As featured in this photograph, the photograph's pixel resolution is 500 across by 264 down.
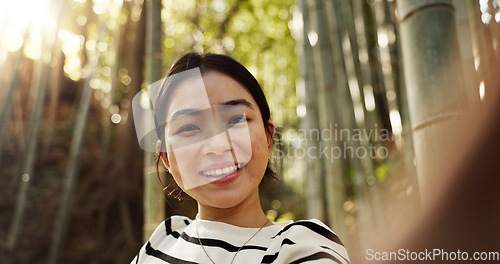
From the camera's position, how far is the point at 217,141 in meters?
0.57

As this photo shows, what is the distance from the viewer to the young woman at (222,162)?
57 centimetres

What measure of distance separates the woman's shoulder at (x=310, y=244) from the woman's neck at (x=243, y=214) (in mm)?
79

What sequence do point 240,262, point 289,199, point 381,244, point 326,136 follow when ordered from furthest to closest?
point 289,199, point 326,136, point 381,244, point 240,262

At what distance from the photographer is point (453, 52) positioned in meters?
0.60

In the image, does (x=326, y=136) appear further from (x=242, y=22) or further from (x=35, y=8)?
(x=242, y=22)

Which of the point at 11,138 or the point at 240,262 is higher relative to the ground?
the point at 11,138

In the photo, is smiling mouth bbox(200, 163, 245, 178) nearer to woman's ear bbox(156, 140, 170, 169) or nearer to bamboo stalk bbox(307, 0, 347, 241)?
woman's ear bbox(156, 140, 170, 169)

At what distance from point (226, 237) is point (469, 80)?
44 cm

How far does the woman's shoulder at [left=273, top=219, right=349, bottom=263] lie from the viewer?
50cm

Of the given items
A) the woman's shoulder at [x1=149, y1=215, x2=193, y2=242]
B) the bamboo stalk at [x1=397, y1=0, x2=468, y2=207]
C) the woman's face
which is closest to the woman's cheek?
the woman's face

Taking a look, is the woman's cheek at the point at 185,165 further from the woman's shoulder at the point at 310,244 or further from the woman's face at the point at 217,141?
Result: the woman's shoulder at the point at 310,244

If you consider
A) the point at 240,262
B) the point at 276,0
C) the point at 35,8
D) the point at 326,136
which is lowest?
the point at 240,262

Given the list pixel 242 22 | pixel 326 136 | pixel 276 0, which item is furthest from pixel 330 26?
pixel 242 22

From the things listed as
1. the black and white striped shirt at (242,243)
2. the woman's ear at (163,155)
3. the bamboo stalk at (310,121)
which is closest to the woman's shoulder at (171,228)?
the black and white striped shirt at (242,243)
